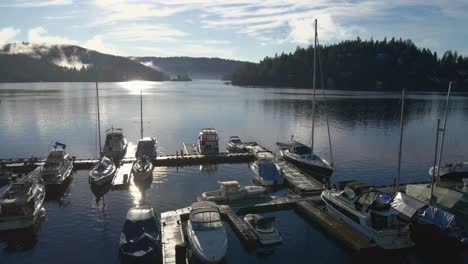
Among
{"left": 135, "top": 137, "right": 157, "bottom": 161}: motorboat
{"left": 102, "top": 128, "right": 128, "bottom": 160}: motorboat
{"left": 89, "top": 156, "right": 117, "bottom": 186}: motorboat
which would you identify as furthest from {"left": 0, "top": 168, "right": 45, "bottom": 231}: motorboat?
{"left": 135, "top": 137, "right": 157, "bottom": 161}: motorboat

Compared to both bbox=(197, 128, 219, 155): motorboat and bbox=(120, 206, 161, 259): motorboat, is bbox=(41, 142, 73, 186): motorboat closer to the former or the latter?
bbox=(120, 206, 161, 259): motorboat

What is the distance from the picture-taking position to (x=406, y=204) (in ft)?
99.5

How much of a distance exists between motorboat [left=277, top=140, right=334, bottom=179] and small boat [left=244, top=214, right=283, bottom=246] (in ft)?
63.0

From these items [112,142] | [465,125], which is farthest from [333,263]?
[465,125]

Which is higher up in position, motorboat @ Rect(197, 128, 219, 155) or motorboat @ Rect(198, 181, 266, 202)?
motorboat @ Rect(197, 128, 219, 155)

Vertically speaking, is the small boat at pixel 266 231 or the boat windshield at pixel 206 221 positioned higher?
the boat windshield at pixel 206 221

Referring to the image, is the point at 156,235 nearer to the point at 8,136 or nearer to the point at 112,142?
the point at 112,142

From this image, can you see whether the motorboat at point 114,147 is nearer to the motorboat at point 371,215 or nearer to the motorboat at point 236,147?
the motorboat at point 236,147

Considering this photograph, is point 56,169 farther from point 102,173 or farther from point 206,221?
point 206,221

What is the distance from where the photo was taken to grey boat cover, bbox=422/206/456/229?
91.6ft

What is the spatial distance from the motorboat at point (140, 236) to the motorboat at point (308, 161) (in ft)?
80.5

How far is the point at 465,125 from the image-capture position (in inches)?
3939

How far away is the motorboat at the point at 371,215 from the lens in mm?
26609

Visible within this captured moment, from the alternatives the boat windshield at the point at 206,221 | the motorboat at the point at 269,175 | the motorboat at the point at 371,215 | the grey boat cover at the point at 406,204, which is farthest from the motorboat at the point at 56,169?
the grey boat cover at the point at 406,204
